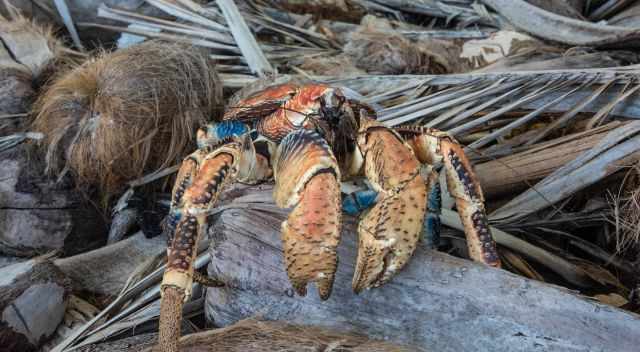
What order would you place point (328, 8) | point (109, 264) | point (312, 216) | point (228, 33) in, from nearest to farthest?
1. point (312, 216)
2. point (109, 264)
3. point (228, 33)
4. point (328, 8)

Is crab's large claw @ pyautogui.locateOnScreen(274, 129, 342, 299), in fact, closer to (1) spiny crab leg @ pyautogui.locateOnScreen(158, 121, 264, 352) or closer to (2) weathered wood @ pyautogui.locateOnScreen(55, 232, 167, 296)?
(1) spiny crab leg @ pyautogui.locateOnScreen(158, 121, 264, 352)

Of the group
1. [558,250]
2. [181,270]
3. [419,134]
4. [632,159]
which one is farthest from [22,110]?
[632,159]

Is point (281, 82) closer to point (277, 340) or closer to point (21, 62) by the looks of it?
point (21, 62)

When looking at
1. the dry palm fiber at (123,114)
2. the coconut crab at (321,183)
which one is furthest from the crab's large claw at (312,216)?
the dry palm fiber at (123,114)

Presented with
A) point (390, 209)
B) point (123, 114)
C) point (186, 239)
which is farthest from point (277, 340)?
point (123, 114)

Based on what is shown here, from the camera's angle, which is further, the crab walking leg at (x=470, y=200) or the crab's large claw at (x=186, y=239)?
the crab walking leg at (x=470, y=200)

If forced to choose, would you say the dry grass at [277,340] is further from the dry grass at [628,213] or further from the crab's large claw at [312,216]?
the dry grass at [628,213]

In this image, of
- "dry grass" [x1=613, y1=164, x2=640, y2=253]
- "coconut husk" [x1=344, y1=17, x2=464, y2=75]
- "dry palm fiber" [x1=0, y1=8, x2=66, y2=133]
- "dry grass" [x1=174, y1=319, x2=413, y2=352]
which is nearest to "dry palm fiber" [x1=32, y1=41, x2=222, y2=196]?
"dry palm fiber" [x1=0, y1=8, x2=66, y2=133]
